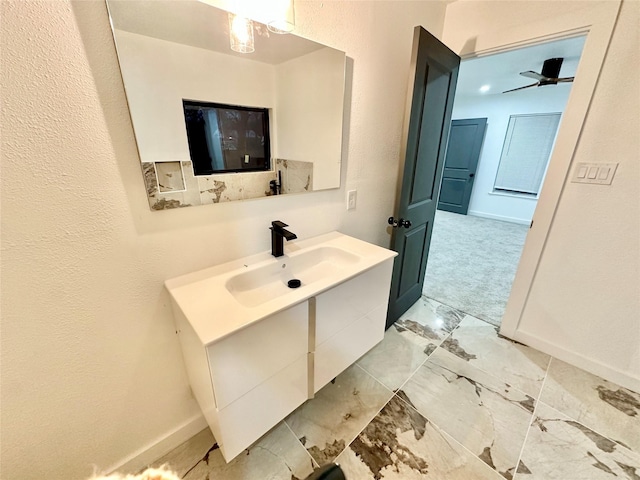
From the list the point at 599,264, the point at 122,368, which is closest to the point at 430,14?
the point at 599,264

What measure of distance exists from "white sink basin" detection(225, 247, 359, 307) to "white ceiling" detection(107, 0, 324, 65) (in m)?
0.86

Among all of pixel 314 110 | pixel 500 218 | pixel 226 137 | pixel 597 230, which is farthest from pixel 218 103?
Result: pixel 500 218

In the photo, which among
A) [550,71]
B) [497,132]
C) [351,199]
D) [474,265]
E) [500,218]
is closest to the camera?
[351,199]

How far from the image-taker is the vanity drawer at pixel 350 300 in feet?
3.46

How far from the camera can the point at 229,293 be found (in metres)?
0.95

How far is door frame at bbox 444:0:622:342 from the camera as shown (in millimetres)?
1331

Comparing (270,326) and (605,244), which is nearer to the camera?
(270,326)

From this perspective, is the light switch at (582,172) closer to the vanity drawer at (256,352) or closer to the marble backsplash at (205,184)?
the marble backsplash at (205,184)

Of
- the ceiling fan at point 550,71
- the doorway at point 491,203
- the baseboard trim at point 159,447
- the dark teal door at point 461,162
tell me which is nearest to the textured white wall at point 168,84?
the baseboard trim at point 159,447

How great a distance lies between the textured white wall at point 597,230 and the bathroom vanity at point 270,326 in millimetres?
1228

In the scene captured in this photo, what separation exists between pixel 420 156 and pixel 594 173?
939 millimetres

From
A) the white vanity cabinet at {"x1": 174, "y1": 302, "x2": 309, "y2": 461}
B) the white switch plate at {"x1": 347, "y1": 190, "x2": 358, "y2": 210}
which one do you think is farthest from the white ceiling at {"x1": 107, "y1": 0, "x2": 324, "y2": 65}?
the white vanity cabinet at {"x1": 174, "y1": 302, "x2": 309, "y2": 461}

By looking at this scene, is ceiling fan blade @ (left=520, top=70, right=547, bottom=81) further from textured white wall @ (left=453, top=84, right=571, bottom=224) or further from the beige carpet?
the beige carpet

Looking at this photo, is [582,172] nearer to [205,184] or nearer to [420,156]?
[420,156]
